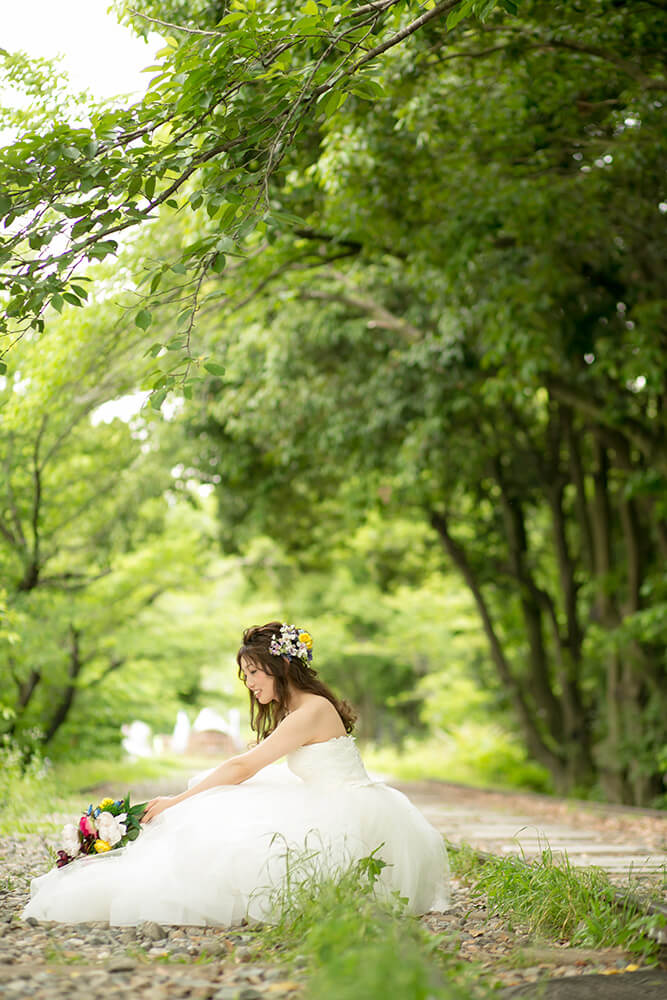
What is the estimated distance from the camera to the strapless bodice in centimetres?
492

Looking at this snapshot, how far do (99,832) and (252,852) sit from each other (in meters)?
0.85

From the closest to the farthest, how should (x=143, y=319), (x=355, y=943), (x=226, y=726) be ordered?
(x=355, y=943) < (x=143, y=319) < (x=226, y=726)

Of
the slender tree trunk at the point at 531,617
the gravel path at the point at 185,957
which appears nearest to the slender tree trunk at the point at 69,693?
the slender tree trunk at the point at 531,617

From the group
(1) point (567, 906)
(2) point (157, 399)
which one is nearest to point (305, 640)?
(2) point (157, 399)

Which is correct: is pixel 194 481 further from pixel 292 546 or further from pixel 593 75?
pixel 593 75

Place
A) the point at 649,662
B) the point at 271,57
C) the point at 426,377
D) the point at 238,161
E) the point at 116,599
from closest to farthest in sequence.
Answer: the point at 271,57 < the point at 238,161 < the point at 426,377 < the point at 649,662 < the point at 116,599

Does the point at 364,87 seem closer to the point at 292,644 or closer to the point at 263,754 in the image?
the point at 292,644

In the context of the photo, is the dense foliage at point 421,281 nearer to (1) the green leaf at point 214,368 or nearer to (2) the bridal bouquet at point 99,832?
(1) the green leaf at point 214,368

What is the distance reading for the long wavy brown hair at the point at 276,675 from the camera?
17.3 ft

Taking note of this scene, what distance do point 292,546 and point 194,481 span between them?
3576 millimetres

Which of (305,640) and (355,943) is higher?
(305,640)

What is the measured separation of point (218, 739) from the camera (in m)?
40.3

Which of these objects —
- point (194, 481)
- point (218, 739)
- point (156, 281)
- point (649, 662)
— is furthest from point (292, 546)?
point (218, 739)

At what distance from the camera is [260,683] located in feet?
17.3
